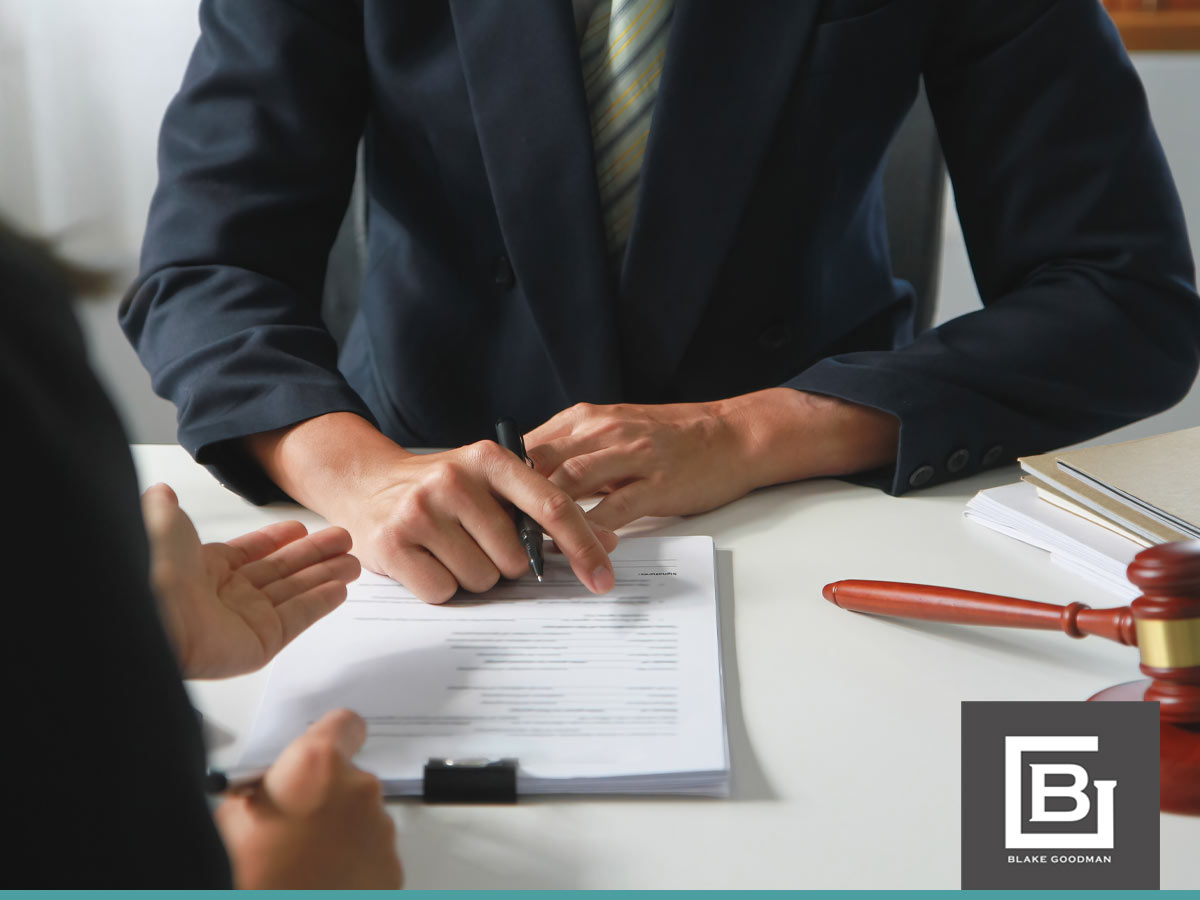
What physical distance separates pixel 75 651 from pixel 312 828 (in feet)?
0.63

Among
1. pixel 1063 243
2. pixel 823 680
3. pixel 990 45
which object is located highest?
pixel 990 45

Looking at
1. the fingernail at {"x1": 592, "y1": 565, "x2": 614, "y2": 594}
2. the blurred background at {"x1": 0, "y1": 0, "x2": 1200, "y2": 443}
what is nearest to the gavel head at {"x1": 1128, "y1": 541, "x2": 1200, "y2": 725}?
the fingernail at {"x1": 592, "y1": 565, "x2": 614, "y2": 594}

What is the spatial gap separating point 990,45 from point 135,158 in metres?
2.02

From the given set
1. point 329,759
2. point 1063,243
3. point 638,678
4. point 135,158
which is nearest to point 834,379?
point 1063,243

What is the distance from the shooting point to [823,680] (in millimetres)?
671

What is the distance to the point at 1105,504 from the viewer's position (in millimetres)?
788

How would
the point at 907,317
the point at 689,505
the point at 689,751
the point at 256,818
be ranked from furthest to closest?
the point at 907,317
the point at 689,505
the point at 689,751
the point at 256,818

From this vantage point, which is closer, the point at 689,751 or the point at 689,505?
the point at 689,751

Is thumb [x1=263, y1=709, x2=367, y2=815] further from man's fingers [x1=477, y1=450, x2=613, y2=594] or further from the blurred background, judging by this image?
the blurred background

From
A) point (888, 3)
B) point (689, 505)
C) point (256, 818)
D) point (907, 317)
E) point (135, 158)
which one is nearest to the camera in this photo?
point (256, 818)

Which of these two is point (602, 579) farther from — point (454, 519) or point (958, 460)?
point (958, 460)

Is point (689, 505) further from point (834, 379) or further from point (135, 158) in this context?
point (135, 158)

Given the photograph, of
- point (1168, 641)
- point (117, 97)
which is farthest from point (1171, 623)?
point (117, 97)

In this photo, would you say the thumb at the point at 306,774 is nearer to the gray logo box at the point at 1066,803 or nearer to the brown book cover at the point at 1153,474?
the gray logo box at the point at 1066,803
